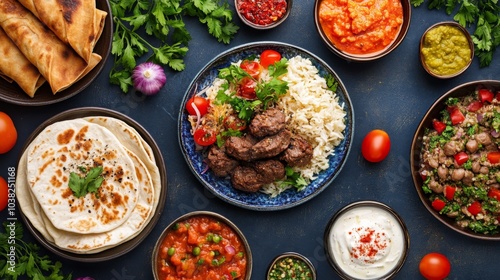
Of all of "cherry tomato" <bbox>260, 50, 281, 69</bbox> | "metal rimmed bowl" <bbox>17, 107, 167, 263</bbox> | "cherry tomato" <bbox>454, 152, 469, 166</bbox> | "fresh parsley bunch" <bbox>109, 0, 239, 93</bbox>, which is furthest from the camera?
"cherry tomato" <bbox>260, 50, 281, 69</bbox>

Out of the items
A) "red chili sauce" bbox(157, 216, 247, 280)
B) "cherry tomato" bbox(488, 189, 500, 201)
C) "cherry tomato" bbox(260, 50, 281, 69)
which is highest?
"cherry tomato" bbox(260, 50, 281, 69)

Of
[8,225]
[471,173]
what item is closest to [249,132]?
[471,173]

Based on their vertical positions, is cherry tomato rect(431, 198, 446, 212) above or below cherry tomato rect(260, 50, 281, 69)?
below

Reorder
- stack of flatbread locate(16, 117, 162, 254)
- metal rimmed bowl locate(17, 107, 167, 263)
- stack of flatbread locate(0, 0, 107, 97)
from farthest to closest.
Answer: metal rimmed bowl locate(17, 107, 167, 263) → stack of flatbread locate(16, 117, 162, 254) → stack of flatbread locate(0, 0, 107, 97)

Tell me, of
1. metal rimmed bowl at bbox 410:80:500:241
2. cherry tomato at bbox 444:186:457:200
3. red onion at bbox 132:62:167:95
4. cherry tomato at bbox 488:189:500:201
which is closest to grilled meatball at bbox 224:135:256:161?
red onion at bbox 132:62:167:95

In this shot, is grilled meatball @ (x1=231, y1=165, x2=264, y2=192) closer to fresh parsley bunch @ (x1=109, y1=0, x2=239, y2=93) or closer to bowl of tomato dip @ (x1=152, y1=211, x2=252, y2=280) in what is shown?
bowl of tomato dip @ (x1=152, y1=211, x2=252, y2=280)

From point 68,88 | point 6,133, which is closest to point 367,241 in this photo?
point 68,88
